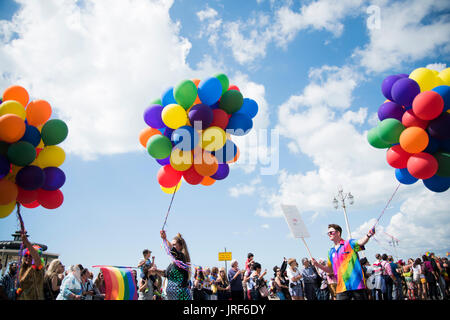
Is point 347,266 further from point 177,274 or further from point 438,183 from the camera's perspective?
point 177,274

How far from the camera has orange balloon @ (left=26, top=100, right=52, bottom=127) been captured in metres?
5.52

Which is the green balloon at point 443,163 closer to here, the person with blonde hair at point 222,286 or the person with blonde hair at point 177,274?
the person with blonde hair at point 177,274

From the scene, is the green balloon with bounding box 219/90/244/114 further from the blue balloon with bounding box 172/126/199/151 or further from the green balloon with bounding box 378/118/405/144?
the green balloon with bounding box 378/118/405/144

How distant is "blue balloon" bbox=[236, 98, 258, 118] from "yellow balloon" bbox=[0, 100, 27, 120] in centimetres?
382

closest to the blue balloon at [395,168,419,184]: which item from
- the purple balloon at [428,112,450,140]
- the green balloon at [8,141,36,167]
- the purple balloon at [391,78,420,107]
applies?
the purple balloon at [428,112,450,140]

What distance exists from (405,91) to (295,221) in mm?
2903

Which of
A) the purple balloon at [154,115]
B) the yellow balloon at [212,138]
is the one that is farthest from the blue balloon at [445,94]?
the purple balloon at [154,115]

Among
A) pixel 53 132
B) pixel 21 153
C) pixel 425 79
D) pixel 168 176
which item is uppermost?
pixel 425 79

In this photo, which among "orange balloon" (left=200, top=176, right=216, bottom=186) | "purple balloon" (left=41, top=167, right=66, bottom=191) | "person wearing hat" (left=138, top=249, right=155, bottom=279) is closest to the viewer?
"purple balloon" (left=41, top=167, right=66, bottom=191)

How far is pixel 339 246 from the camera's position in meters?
5.04

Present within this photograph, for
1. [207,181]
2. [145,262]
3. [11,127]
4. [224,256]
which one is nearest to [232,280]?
[145,262]

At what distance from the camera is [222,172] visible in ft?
20.0

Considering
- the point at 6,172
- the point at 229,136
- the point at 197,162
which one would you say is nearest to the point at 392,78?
the point at 229,136
